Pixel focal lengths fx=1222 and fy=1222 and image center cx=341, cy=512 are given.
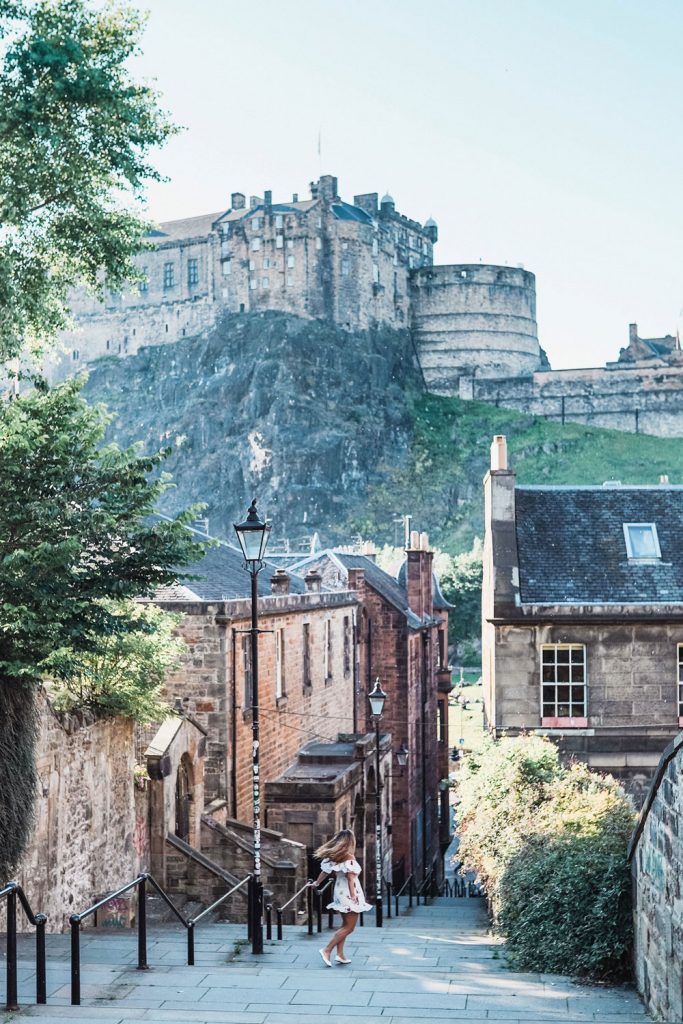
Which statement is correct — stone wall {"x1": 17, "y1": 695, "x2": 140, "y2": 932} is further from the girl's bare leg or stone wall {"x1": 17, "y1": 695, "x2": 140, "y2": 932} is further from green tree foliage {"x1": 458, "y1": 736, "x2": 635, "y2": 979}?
green tree foliage {"x1": 458, "y1": 736, "x2": 635, "y2": 979}

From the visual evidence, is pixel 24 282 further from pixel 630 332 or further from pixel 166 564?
pixel 630 332

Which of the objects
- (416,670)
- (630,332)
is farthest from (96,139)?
(630,332)

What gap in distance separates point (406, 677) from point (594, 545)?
9763mm

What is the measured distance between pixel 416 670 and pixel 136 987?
26.6 m

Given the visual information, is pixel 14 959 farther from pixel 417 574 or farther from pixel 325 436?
pixel 325 436

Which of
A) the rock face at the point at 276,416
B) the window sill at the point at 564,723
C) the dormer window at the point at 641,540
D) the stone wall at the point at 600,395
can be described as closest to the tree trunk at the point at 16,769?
the window sill at the point at 564,723

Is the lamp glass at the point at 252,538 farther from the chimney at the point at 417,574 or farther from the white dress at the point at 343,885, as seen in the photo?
the chimney at the point at 417,574

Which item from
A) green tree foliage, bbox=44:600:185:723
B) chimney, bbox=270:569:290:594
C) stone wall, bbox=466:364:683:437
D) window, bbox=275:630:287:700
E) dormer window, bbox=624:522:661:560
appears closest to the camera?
green tree foliage, bbox=44:600:185:723

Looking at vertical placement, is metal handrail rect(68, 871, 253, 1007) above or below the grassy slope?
below

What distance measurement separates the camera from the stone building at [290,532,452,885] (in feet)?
104

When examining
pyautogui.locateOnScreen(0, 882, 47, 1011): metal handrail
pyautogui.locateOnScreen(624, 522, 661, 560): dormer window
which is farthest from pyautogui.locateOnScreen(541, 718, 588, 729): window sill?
pyautogui.locateOnScreen(0, 882, 47, 1011): metal handrail

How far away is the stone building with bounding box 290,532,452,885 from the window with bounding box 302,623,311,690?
549 centimetres

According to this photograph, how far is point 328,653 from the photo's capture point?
28.1m

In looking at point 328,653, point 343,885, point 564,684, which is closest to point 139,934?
point 343,885
